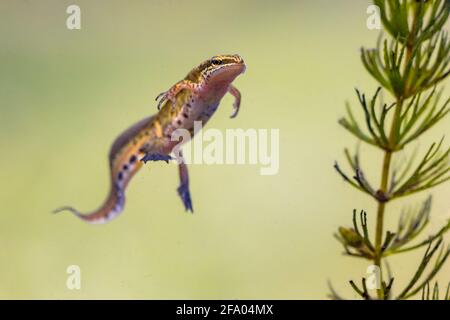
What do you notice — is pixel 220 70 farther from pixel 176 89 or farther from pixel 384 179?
pixel 384 179

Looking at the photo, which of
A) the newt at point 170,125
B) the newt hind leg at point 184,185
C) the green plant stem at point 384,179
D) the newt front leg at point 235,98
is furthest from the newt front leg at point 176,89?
the green plant stem at point 384,179

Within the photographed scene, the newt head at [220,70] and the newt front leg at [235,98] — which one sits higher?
the newt head at [220,70]

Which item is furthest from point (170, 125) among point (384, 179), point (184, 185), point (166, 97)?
point (384, 179)

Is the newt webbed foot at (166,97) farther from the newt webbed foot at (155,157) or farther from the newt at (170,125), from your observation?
the newt webbed foot at (155,157)

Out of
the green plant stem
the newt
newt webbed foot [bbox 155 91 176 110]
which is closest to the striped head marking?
the newt

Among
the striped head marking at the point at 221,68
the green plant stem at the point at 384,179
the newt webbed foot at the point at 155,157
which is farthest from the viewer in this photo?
the newt webbed foot at the point at 155,157

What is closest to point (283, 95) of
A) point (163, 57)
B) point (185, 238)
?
point (163, 57)

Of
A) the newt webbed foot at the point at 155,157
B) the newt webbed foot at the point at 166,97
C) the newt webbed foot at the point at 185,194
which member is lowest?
the newt webbed foot at the point at 185,194

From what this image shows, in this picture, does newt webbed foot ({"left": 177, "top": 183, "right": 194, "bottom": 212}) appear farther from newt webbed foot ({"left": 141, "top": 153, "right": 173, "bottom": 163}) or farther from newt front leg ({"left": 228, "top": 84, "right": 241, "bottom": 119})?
newt front leg ({"left": 228, "top": 84, "right": 241, "bottom": 119})
